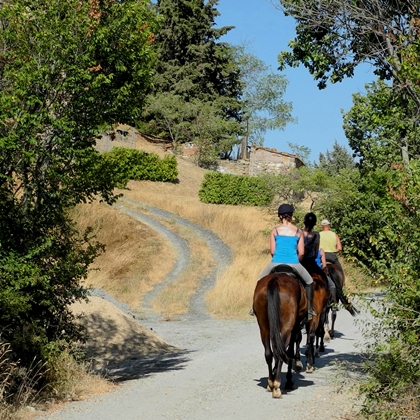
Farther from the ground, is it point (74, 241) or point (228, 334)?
point (74, 241)

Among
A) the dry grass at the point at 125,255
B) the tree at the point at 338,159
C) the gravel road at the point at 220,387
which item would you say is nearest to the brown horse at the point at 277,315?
the gravel road at the point at 220,387

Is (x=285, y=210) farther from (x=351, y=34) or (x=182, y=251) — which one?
(x=182, y=251)

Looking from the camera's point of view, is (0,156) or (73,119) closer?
(0,156)

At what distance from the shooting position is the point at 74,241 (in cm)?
1175

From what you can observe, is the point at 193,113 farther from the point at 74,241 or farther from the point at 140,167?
the point at 74,241

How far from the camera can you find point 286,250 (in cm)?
1068

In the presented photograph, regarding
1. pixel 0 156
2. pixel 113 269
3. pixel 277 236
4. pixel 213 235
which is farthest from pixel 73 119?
pixel 213 235

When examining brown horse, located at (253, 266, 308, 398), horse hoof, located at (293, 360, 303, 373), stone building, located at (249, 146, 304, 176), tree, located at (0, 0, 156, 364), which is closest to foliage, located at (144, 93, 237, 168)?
stone building, located at (249, 146, 304, 176)

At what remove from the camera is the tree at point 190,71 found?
6288cm

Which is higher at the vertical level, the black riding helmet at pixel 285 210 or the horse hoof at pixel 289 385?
the black riding helmet at pixel 285 210

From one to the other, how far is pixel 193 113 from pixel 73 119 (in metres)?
51.1

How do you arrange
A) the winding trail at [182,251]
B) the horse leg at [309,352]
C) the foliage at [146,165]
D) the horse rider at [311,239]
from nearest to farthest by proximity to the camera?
the horse leg at [309,352] → the horse rider at [311,239] → the winding trail at [182,251] → the foliage at [146,165]

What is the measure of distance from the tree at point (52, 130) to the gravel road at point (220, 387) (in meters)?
1.55

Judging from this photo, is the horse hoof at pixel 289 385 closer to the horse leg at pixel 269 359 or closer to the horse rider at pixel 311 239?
the horse leg at pixel 269 359
